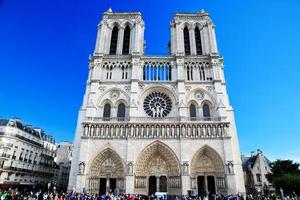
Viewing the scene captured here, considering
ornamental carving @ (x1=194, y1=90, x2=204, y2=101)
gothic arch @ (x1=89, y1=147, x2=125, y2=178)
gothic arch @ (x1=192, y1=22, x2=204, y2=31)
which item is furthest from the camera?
gothic arch @ (x1=192, y1=22, x2=204, y2=31)

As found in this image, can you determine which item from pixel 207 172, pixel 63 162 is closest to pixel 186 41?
pixel 207 172

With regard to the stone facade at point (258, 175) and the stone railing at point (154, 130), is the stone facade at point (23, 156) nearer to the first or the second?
the stone railing at point (154, 130)

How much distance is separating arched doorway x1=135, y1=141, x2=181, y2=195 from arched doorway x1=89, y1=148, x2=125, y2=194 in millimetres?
1802

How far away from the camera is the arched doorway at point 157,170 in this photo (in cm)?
2253

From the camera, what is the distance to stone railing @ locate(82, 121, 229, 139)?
23.7 metres

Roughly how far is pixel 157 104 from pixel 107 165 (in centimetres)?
893

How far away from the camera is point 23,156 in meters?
28.7

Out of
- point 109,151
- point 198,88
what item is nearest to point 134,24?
point 198,88

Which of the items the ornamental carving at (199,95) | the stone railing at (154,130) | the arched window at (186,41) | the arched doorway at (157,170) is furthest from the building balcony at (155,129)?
the arched window at (186,41)

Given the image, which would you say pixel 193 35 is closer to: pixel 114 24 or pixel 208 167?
pixel 114 24

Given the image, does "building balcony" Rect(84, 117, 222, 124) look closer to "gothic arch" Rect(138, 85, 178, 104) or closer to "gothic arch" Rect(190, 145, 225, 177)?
"gothic arch" Rect(138, 85, 178, 104)

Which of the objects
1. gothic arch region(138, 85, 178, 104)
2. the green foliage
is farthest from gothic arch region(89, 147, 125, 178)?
the green foliage

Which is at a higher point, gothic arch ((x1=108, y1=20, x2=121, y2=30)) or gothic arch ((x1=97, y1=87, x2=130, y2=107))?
gothic arch ((x1=108, y1=20, x2=121, y2=30))

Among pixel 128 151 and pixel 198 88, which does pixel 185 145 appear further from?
pixel 198 88
